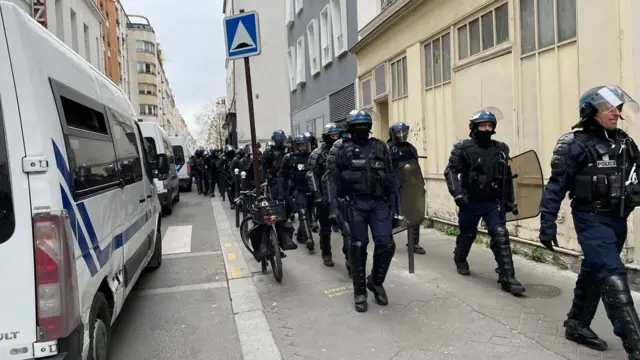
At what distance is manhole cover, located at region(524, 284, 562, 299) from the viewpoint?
4.72 m

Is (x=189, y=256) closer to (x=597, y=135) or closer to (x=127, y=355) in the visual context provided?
(x=127, y=355)

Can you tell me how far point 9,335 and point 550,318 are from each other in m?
3.97

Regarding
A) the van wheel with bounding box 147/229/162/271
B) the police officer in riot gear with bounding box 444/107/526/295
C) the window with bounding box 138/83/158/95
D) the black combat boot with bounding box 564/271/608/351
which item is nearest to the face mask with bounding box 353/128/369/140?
the police officer in riot gear with bounding box 444/107/526/295

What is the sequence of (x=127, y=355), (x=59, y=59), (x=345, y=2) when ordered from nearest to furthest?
(x=59, y=59), (x=127, y=355), (x=345, y=2)

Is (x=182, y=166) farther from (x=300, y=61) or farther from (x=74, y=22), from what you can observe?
(x=74, y=22)

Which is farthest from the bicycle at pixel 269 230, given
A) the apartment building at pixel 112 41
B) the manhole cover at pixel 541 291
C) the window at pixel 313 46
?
the apartment building at pixel 112 41

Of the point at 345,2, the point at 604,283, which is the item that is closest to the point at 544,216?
the point at 604,283

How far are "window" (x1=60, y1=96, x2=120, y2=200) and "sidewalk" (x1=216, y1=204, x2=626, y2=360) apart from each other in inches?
74.2

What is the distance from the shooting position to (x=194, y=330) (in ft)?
14.3

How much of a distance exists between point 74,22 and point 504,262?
→ 2421 cm

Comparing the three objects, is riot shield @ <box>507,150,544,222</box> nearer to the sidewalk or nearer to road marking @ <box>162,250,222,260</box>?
the sidewalk

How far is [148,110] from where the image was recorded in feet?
229

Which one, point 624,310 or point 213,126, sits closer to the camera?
point 624,310

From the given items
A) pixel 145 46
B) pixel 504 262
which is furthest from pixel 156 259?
pixel 145 46
